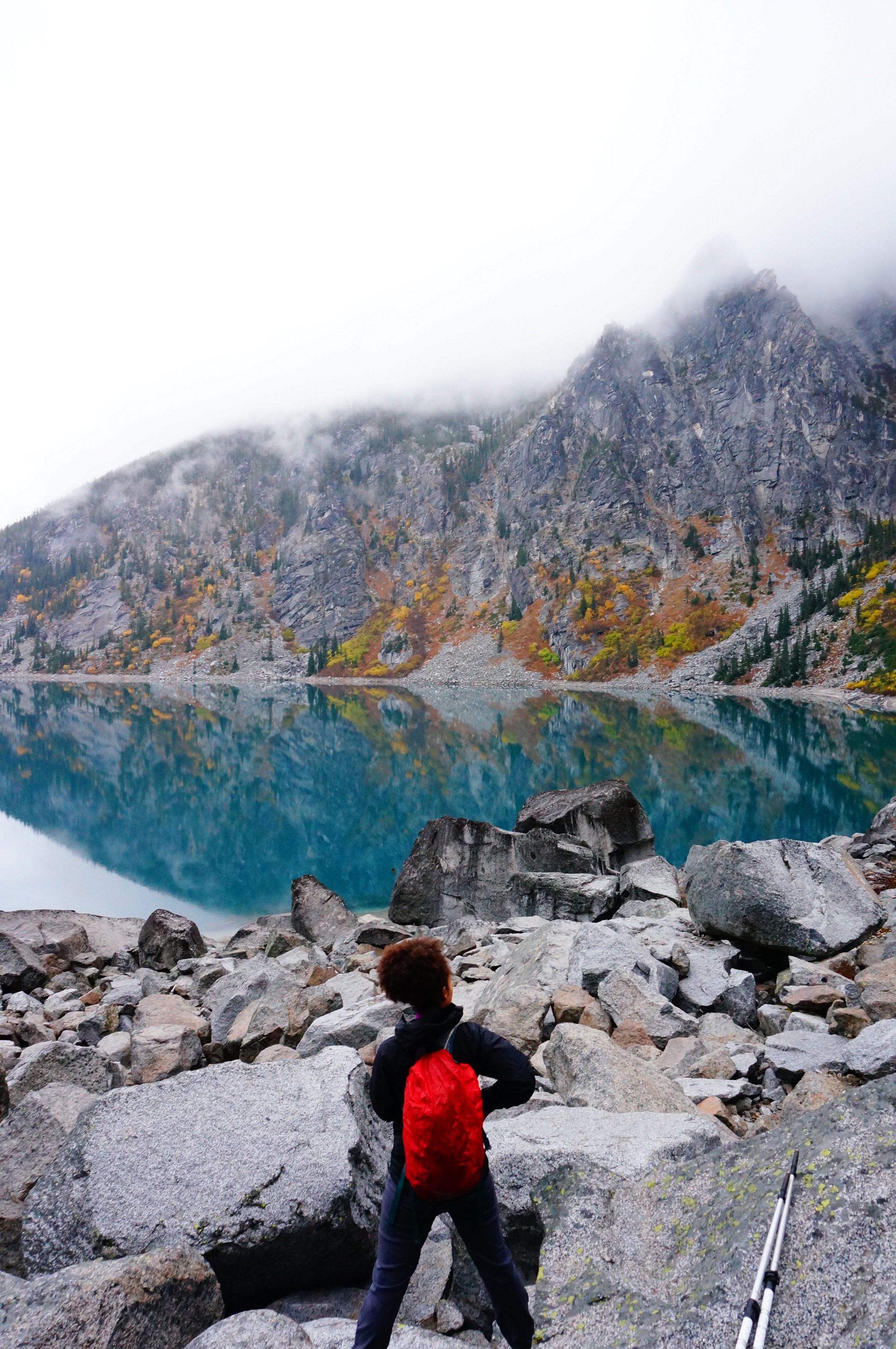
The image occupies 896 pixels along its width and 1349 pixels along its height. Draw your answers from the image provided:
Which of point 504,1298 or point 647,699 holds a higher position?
point 504,1298

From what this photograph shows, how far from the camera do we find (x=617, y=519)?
6324 inches

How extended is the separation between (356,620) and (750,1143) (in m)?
189

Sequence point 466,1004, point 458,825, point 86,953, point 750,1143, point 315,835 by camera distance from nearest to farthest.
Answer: point 750,1143 < point 466,1004 < point 86,953 < point 458,825 < point 315,835

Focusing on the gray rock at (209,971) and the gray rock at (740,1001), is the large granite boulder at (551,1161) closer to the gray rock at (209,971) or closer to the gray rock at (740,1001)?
the gray rock at (740,1001)

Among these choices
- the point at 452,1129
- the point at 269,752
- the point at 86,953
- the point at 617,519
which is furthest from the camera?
the point at 617,519

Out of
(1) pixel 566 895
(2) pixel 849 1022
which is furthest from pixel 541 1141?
(1) pixel 566 895

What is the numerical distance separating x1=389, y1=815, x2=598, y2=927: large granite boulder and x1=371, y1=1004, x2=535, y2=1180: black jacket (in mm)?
14308

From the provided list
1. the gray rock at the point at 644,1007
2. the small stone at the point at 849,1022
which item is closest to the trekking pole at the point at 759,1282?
the small stone at the point at 849,1022

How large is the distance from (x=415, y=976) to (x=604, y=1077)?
3.83 m

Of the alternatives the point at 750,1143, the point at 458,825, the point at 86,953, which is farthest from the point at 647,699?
the point at 750,1143

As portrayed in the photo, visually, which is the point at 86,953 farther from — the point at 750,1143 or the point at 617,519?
the point at 617,519

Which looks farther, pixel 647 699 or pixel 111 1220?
pixel 647 699

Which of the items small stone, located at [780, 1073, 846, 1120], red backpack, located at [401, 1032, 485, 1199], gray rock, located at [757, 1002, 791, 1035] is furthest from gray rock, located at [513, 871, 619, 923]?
red backpack, located at [401, 1032, 485, 1199]

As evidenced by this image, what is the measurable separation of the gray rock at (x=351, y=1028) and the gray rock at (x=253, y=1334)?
186 inches
